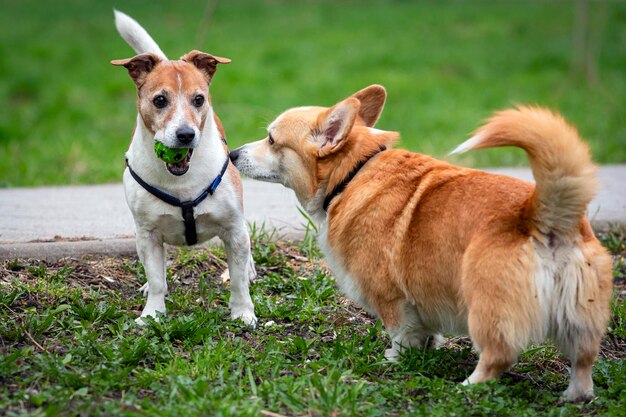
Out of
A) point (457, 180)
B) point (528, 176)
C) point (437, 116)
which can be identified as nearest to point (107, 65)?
point (437, 116)

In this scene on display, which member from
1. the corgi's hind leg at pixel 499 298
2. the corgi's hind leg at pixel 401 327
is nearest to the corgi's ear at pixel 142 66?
the corgi's hind leg at pixel 401 327

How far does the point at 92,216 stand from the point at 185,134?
245cm

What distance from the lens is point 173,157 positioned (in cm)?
461

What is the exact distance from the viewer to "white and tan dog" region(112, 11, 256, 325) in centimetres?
468

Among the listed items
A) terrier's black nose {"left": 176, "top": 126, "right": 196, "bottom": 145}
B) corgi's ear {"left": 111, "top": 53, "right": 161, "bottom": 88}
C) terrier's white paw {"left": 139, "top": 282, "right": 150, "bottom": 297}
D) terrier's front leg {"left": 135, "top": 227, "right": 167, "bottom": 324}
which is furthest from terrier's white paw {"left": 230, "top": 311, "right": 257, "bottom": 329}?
corgi's ear {"left": 111, "top": 53, "right": 161, "bottom": 88}

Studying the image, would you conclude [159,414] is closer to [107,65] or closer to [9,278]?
[9,278]

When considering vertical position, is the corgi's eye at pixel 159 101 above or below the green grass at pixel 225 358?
above

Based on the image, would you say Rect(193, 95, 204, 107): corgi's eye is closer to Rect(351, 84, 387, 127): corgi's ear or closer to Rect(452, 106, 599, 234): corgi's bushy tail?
Rect(351, 84, 387, 127): corgi's ear

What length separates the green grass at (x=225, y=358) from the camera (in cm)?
370

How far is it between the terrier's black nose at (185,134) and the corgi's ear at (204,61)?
2.03 ft

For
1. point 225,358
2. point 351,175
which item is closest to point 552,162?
point 351,175

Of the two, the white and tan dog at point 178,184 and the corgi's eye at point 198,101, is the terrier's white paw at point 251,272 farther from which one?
the corgi's eye at point 198,101

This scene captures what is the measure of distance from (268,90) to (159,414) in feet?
33.3

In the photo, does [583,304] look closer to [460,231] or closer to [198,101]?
[460,231]
